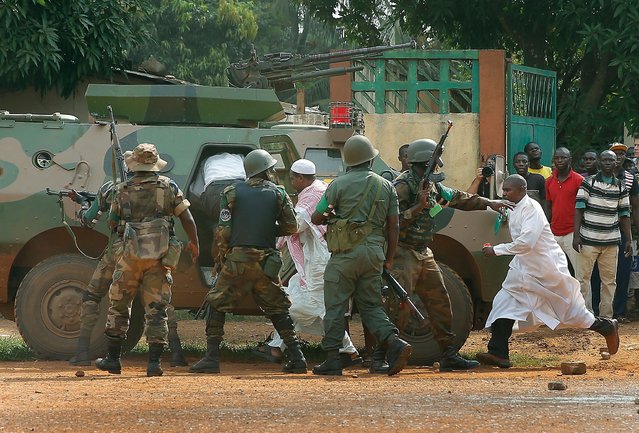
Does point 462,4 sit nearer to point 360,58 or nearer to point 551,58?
point 551,58

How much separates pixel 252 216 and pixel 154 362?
1186mm

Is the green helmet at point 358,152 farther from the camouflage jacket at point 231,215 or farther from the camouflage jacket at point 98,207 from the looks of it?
the camouflage jacket at point 98,207

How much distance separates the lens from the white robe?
9.74 m

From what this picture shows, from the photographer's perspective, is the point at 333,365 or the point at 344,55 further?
the point at 344,55

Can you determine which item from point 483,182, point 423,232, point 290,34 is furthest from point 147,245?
point 290,34

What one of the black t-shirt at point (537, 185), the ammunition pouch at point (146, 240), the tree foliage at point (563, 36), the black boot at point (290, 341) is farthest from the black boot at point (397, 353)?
the tree foliage at point (563, 36)

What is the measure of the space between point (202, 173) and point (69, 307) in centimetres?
144

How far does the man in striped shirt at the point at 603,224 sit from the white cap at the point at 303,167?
347 centimetres

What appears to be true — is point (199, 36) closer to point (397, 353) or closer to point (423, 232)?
point (423, 232)

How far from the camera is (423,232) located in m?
9.41

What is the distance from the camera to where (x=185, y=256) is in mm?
10172

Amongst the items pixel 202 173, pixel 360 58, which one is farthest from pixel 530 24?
pixel 202 173

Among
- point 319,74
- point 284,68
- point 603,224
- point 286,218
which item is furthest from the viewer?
point 284,68

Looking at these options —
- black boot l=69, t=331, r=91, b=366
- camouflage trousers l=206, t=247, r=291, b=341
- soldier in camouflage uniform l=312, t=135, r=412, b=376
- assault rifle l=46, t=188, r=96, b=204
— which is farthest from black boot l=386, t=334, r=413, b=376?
assault rifle l=46, t=188, r=96, b=204
